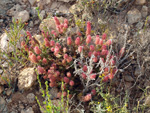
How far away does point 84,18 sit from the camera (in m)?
3.79

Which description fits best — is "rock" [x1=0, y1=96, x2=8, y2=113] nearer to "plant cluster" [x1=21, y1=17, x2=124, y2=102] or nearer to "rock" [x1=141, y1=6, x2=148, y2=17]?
"plant cluster" [x1=21, y1=17, x2=124, y2=102]

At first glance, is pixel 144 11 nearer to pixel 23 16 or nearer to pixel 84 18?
pixel 84 18

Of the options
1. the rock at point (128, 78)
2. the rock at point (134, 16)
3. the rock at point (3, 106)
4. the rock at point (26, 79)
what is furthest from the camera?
the rock at point (134, 16)

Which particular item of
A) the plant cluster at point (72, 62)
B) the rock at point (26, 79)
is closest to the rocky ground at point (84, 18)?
the rock at point (26, 79)

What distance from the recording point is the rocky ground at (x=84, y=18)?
9.66 feet

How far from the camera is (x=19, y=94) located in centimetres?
296

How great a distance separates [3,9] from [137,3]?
2.82m

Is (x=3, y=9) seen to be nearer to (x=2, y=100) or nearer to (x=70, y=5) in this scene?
(x=70, y=5)

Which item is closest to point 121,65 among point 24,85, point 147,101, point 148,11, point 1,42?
point 147,101

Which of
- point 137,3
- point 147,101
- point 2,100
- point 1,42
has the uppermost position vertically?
point 137,3

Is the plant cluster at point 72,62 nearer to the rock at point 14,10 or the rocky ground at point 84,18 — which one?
the rocky ground at point 84,18

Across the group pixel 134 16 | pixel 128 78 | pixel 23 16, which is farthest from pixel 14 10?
pixel 128 78

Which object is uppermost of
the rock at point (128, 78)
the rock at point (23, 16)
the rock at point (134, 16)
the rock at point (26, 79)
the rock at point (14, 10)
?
the rock at point (14, 10)

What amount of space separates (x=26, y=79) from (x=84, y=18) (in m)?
1.70
